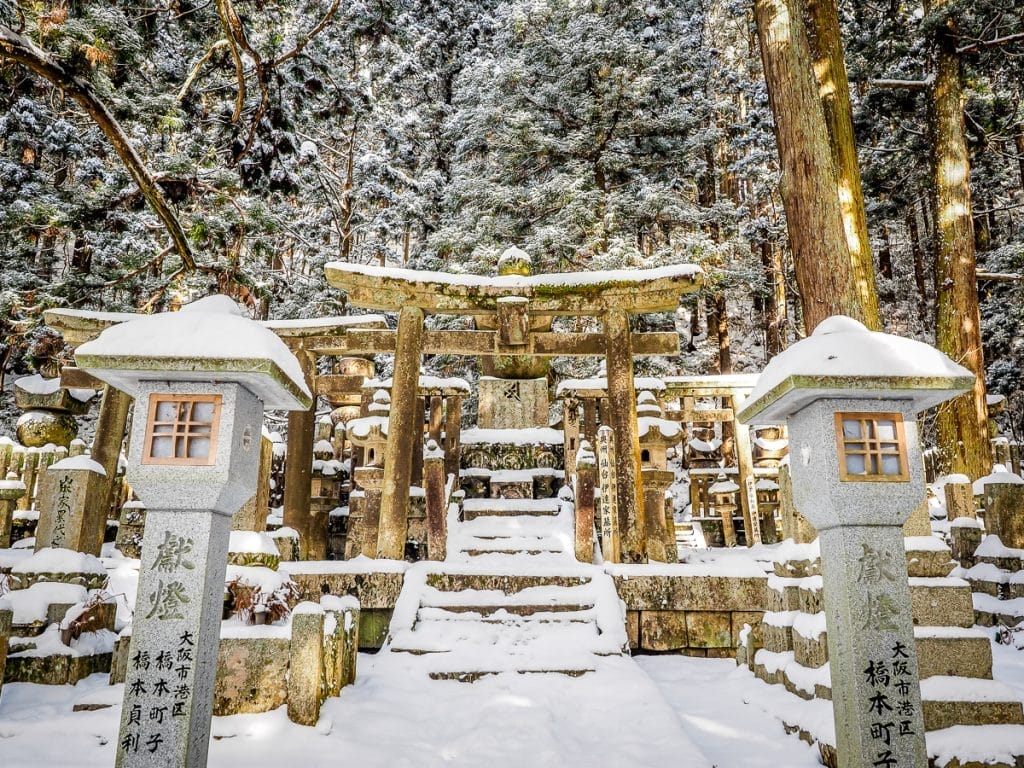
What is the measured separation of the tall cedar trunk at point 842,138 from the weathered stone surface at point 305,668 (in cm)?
566

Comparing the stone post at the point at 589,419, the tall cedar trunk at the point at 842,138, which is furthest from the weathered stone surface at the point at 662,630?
the stone post at the point at 589,419

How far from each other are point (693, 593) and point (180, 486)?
5.39 metres

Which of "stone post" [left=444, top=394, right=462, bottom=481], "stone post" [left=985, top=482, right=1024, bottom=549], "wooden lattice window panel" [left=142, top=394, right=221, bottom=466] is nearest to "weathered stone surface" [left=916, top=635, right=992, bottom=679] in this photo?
"stone post" [left=985, top=482, right=1024, bottom=549]

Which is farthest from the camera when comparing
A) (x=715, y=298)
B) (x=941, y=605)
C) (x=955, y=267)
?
(x=715, y=298)

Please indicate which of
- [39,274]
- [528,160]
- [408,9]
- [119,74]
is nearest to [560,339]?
[119,74]

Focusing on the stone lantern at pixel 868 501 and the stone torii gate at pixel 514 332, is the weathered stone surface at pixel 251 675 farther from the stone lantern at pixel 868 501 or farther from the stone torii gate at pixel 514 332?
the stone lantern at pixel 868 501

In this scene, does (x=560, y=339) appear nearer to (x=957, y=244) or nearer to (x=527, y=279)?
(x=527, y=279)

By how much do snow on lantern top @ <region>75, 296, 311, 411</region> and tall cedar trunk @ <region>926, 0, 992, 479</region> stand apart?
416 inches

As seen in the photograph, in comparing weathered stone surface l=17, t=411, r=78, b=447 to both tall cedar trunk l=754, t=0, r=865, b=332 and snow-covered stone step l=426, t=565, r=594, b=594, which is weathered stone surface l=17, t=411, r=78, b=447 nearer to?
snow-covered stone step l=426, t=565, r=594, b=594

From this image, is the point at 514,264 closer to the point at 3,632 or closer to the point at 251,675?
the point at 251,675

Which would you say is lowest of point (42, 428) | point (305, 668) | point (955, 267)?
point (305, 668)

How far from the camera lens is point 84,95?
18.2ft

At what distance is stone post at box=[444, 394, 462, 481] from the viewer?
34.1 feet

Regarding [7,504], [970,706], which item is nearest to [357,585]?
[970,706]
